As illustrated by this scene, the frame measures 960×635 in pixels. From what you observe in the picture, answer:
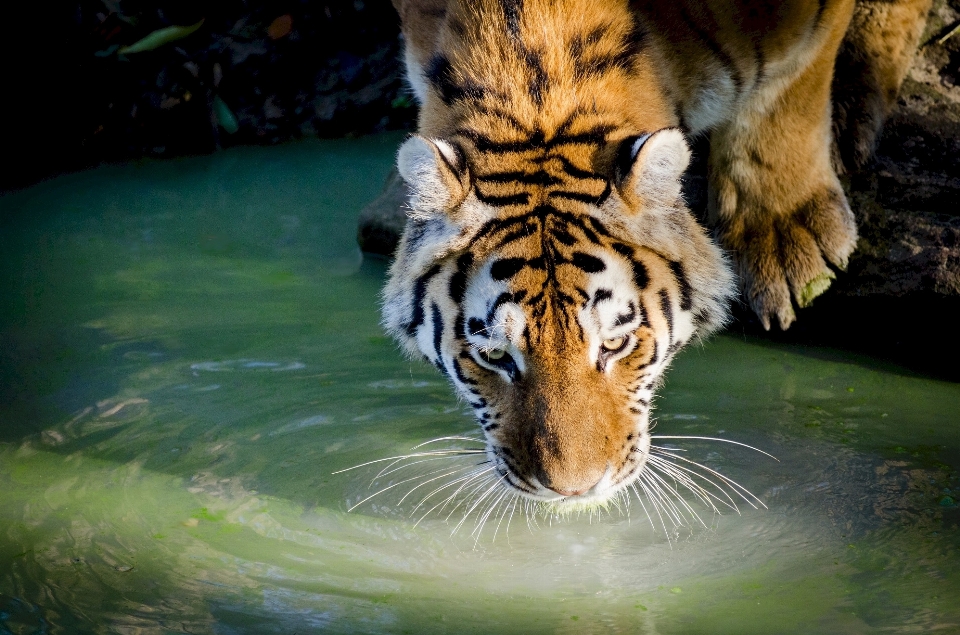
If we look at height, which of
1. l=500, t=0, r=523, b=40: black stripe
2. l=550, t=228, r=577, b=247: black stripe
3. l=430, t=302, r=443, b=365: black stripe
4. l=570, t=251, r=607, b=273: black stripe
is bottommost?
l=430, t=302, r=443, b=365: black stripe

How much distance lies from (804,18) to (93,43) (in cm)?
465

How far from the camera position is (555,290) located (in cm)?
224

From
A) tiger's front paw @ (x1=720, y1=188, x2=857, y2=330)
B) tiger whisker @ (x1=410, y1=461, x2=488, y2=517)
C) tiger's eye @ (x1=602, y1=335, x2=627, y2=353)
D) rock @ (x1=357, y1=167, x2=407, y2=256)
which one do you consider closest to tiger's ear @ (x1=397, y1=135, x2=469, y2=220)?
tiger's eye @ (x1=602, y1=335, x2=627, y2=353)

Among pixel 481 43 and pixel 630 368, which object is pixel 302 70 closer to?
pixel 481 43

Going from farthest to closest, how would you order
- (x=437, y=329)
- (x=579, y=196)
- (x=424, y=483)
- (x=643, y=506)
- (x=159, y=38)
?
(x=159, y=38), (x=424, y=483), (x=643, y=506), (x=437, y=329), (x=579, y=196)

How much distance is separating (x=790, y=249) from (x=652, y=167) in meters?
1.35

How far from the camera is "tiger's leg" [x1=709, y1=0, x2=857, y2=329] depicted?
10.9ft

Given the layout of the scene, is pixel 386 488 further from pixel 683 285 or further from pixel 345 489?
pixel 683 285

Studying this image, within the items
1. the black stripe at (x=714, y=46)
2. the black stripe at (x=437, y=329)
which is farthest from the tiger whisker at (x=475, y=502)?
the black stripe at (x=714, y=46)

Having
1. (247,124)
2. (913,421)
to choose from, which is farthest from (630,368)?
(247,124)

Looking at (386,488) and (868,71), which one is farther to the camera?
(868,71)

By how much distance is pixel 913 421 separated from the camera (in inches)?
118

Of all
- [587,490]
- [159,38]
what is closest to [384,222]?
[587,490]

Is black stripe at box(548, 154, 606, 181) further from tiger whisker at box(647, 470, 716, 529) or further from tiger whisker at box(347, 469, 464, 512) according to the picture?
tiger whisker at box(347, 469, 464, 512)
